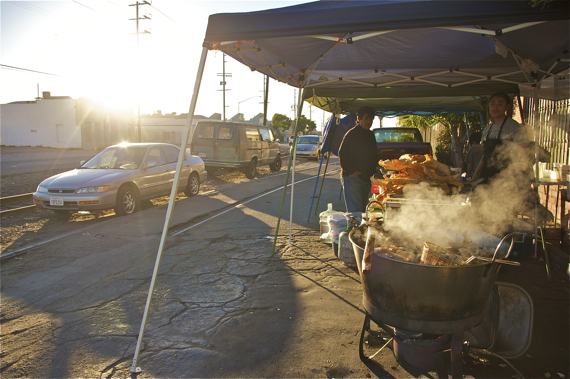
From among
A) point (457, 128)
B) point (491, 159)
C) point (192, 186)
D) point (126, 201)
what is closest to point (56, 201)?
point (126, 201)

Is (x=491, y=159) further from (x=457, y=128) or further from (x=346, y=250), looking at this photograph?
(x=457, y=128)

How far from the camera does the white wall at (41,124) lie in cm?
4125

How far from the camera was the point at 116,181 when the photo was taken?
8203mm

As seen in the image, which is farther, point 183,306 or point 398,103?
point 398,103

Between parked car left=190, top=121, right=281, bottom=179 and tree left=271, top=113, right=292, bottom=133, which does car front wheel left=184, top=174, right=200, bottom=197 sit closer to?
parked car left=190, top=121, right=281, bottom=179

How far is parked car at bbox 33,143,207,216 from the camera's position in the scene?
775 cm

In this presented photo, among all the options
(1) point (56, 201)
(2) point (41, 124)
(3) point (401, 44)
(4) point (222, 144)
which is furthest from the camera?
(2) point (41, 124)

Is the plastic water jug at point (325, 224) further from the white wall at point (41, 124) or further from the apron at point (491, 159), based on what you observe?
the white wall at point (41, 124)

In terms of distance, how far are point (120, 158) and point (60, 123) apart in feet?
129

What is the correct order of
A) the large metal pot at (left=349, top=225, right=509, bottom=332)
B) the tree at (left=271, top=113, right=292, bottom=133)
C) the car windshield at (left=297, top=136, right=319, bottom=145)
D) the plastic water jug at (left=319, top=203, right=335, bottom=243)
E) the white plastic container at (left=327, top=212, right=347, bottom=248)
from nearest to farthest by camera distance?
the large metal pot at (left=349, top=225, right=509, bottom=332), the white plastic container at (left=327, top=212, right=347, bottom=248), the plastic water jug at (left=319, top=203, right=335, bottom=243), the car windshield at (left=297, top=136, right=319, bottom=145), the tree at (left=271, top=113, right=292, bottom=133)

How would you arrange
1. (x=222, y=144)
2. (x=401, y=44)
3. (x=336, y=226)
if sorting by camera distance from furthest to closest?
(x=222, y=144) → (x=336, y=226) → (x=401, y=44)

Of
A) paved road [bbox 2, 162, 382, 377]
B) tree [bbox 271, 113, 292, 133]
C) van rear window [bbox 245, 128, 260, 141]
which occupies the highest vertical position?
tree [bbox 271, 113, 292, 133]

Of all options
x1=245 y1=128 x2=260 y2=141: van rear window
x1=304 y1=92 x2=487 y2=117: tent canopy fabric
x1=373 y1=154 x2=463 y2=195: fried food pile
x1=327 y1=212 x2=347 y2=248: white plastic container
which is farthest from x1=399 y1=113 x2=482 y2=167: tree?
x1=373 y1=154 x2=463 y2=195: fried food pile

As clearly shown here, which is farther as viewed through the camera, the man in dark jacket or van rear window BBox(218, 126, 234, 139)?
van rear window BBox(218, 126, 234, 139)
